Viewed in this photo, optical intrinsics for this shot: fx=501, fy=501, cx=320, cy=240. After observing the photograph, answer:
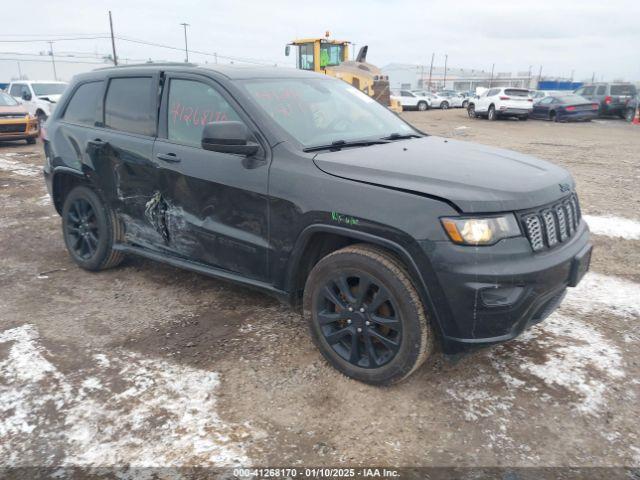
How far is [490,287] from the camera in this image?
2.46 metres

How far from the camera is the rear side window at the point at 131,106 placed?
3895mm

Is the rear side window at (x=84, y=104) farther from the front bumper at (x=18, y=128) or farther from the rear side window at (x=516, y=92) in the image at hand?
the rear side window at (x=516, y=92)

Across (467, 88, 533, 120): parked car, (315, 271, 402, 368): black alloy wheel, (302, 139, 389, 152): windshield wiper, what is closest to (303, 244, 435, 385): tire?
(315, 271, 402, 368): black alloy wheel

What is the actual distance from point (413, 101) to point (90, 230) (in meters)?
33.1

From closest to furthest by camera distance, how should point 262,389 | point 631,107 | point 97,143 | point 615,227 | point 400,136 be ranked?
point 262,389 → point 400,136 → point 97,143 → point 615,227 → point 631,107

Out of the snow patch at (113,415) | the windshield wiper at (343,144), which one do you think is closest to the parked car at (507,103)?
the windshield wiper at (343,144)

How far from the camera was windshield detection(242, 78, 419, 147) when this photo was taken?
3316 mm

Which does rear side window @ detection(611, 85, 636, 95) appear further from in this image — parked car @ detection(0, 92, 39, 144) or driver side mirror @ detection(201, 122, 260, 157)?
driver side mirror @ detection(201, 122, 260, 157)

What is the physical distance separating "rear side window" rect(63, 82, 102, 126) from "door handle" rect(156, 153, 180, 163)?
3.58ft

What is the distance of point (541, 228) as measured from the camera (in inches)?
105

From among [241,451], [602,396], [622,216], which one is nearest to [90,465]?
[241,451]

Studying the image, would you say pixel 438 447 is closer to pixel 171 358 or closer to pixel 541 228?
pixel 541 228

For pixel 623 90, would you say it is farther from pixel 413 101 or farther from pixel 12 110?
pixel 12 110

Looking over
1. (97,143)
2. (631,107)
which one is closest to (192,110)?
(97,143)
